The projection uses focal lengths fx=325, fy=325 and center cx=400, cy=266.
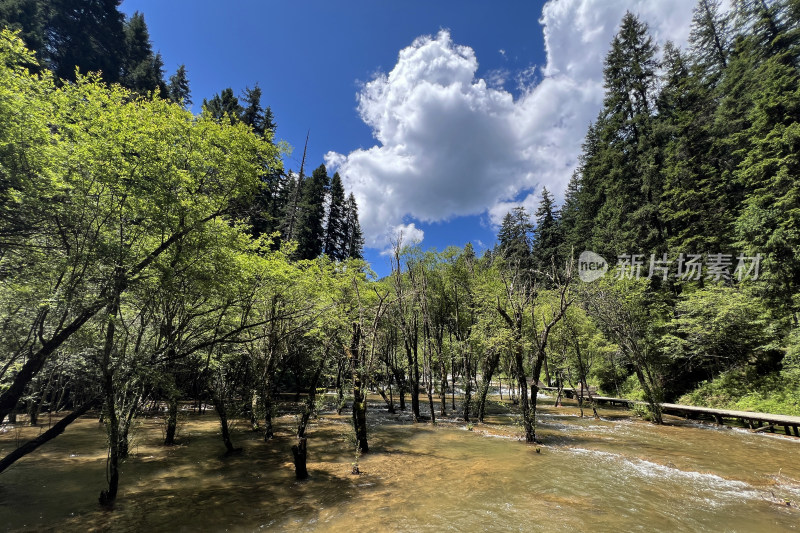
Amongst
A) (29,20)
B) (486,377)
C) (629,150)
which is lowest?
(486,377)

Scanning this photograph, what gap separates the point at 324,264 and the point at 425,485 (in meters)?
12.3

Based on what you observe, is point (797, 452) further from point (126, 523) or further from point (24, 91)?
point (24, 91)

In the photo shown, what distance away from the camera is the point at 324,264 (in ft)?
59.8

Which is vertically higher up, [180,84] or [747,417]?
[180,84]

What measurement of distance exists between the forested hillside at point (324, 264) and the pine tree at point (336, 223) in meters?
0.43

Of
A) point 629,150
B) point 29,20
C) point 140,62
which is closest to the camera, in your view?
point 29,20

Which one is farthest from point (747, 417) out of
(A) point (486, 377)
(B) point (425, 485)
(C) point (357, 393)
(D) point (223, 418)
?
(D) point (223, 418)

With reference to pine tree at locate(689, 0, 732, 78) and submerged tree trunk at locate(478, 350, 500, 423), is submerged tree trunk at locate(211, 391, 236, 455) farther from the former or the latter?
pine tree at locate(689, 0, 732, 78)

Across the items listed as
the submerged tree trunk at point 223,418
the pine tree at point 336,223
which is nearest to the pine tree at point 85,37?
the pine tree at point 336,223

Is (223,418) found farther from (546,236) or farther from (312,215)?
(546,236)

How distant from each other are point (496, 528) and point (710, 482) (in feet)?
22.5

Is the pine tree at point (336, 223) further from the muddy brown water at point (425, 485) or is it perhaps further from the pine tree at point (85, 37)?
the muddy brown water at point (425, 485)

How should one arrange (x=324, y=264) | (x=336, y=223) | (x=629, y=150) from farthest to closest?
(x=336, y=223)
(x=629, y=150)
(x=324, y=264)

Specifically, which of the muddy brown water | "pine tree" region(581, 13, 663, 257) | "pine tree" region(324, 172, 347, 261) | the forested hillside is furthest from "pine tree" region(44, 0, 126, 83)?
"pine tree" region(581, 13, 663, 257)
